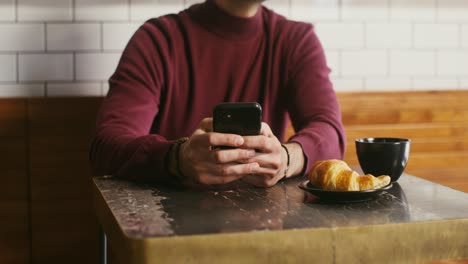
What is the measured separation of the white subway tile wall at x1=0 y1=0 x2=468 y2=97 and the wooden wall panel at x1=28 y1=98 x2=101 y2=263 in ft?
0.30

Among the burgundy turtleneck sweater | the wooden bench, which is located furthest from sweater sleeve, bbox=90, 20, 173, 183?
the wooden bench

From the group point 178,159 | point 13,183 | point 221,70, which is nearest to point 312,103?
point 221,70

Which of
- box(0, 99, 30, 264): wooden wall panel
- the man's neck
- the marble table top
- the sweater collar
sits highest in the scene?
the man's neck

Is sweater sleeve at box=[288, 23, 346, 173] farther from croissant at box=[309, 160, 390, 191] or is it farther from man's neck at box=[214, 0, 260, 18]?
croissant at box=[309, 160, 390, 191]

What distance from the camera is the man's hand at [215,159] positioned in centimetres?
140

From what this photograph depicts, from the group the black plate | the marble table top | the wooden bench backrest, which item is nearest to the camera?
the marble table top

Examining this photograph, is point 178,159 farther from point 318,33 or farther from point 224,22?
point 318,33

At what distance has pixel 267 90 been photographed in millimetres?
2154

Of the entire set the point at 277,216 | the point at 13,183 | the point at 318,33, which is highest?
the point at 318,33

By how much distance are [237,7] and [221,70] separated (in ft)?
0.66

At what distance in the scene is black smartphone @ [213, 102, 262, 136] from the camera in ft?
4.41

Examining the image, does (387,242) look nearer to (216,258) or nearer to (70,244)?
(216,258)

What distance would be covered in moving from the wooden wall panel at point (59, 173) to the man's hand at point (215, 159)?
109cm

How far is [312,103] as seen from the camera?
6.69ft
